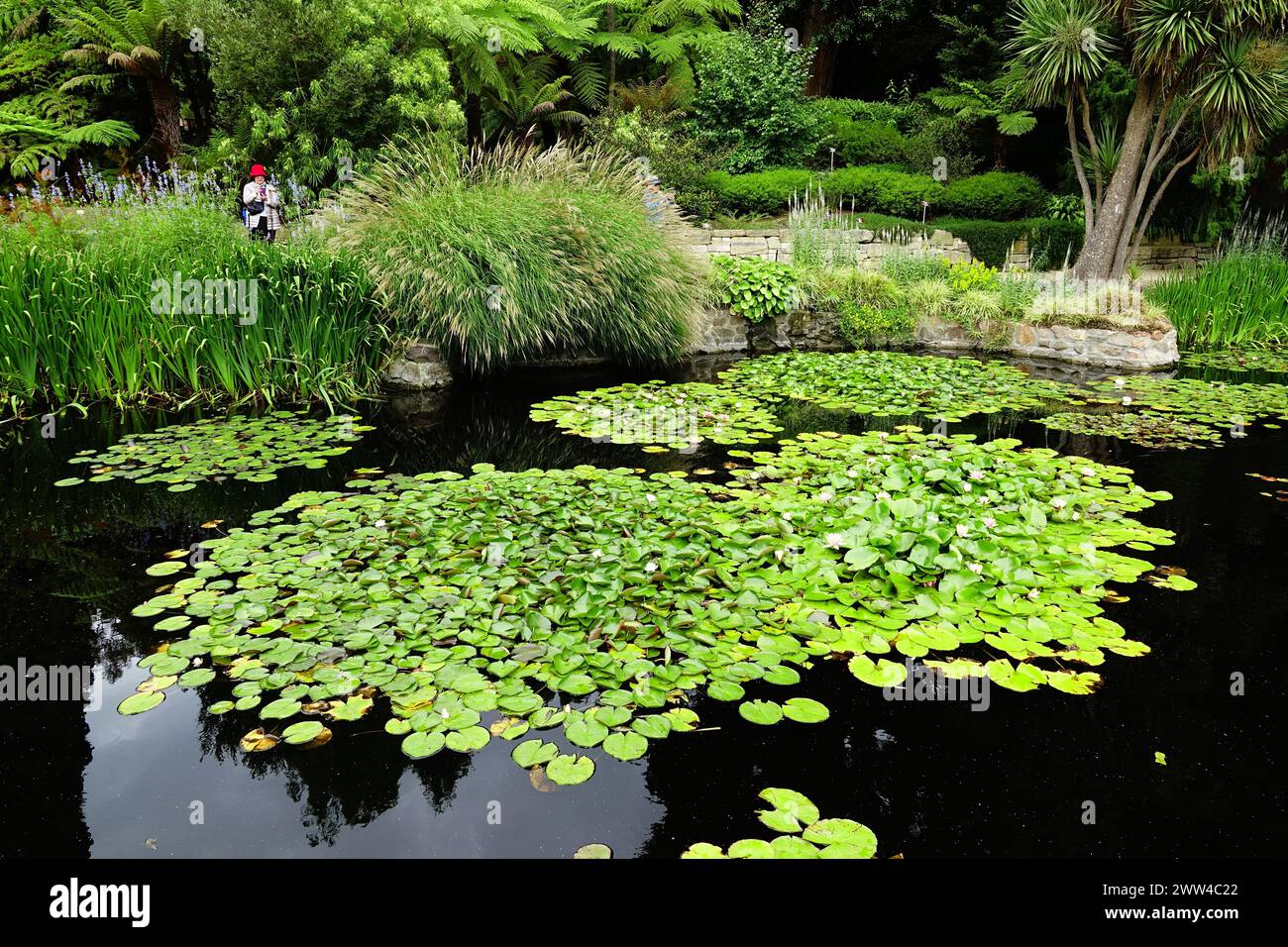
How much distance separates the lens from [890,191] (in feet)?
42.2

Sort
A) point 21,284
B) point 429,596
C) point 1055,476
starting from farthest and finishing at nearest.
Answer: point 21,284 → point 1055,476 → point 429,596

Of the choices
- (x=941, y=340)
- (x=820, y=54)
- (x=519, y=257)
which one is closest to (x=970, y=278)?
(x=941, y=340)

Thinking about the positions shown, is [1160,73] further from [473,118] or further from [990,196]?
[473,118]

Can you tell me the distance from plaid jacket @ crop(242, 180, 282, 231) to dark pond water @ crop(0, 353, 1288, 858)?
7.40 m

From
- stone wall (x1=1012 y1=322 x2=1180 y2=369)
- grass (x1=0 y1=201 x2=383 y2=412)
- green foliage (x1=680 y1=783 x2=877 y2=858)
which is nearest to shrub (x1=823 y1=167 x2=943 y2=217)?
stone wall (x1=1012 y1=322 x2=1180 y2=369)

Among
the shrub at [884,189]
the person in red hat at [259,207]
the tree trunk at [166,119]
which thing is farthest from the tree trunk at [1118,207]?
the tree trunk at [166,119]

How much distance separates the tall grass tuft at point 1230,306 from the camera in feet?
30.8

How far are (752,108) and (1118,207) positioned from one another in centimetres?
571

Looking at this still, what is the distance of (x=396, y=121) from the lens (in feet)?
38.2

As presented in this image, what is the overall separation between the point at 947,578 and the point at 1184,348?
25.4ft

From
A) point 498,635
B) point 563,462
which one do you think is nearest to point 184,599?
point 498,635

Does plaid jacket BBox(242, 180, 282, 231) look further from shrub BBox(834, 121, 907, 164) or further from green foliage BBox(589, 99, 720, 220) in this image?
shrub BBox(834, 121, 907, 164)
